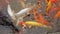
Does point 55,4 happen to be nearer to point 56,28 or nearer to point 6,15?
point 56,28

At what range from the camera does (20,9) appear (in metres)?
1.71

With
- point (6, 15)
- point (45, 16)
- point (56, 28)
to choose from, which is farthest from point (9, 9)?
point (56, 28)

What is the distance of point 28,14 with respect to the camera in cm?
171

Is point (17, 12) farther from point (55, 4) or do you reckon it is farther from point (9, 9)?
point (55, 4)

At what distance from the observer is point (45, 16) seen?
5.63 ft

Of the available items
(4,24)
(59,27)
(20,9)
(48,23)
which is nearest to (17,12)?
(20,9)

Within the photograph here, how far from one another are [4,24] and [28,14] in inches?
9.0

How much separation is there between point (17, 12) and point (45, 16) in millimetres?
252

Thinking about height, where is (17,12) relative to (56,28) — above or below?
above

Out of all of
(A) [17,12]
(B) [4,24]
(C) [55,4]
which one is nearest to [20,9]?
(A) [17,12]

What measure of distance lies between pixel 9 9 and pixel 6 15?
0.06 metres

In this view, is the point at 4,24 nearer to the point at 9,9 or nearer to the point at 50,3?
the point at 9,9

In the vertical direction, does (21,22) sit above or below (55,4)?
below

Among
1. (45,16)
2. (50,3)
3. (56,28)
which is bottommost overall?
(56,28)
